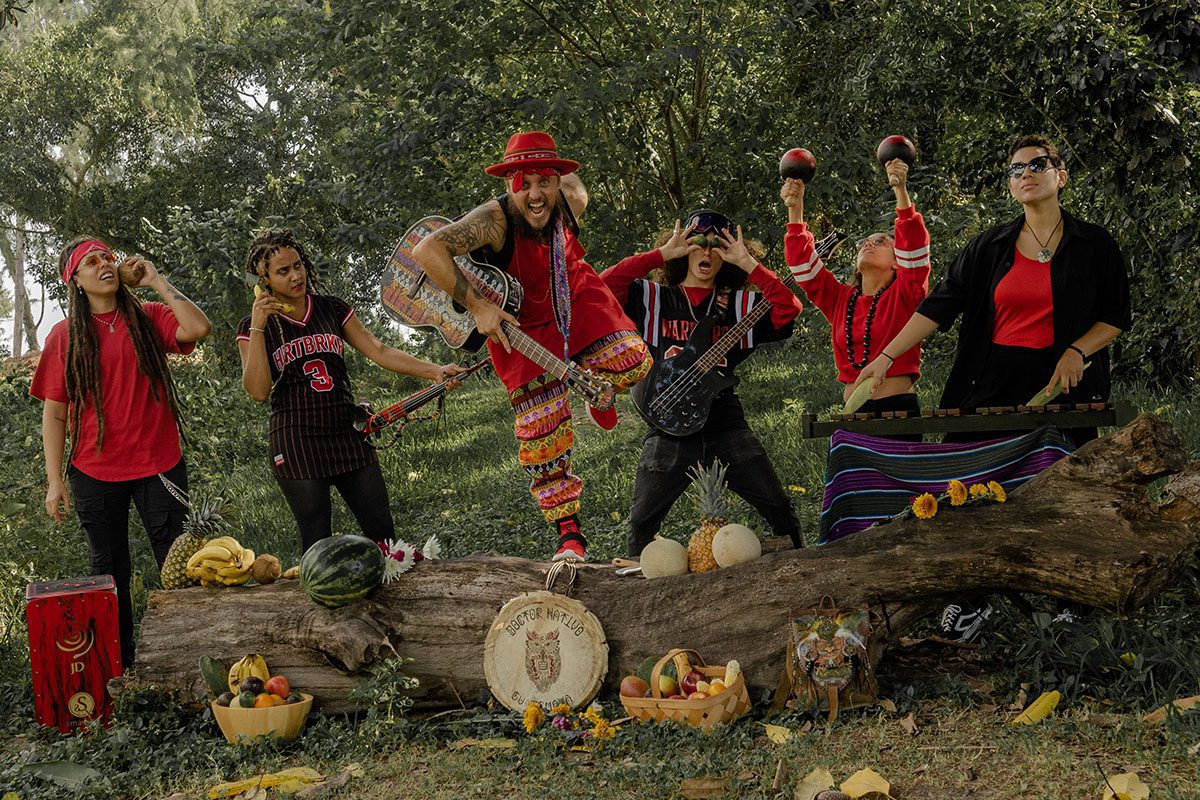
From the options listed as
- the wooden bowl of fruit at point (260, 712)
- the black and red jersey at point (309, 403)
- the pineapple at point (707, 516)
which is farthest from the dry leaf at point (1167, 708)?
the black and red jersey at point (309, 403)

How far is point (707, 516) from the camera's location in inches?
207

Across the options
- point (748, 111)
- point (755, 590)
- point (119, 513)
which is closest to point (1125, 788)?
point (755, 590)

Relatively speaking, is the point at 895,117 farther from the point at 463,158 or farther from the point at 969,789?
the point at 969,789

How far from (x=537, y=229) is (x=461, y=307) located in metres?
0.50

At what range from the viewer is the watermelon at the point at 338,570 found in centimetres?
515

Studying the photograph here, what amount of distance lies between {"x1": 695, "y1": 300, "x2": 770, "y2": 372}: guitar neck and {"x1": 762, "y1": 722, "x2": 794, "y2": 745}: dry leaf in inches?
76.3

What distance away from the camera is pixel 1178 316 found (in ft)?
27.2

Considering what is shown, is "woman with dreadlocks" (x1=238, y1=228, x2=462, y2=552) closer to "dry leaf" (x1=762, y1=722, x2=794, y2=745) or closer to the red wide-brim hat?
the red wide-brim hat

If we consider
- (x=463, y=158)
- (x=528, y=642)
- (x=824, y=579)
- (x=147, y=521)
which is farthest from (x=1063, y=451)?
(x=463, y=158)

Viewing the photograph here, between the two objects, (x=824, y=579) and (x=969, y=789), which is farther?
(x=824, y=579)

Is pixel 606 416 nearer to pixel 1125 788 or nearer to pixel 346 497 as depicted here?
pixel 346 497

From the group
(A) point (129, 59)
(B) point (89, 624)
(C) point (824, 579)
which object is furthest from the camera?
(A) point (129, 59)

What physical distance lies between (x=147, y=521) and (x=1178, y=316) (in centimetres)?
710

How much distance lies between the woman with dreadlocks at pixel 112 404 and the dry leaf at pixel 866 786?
377 cm
